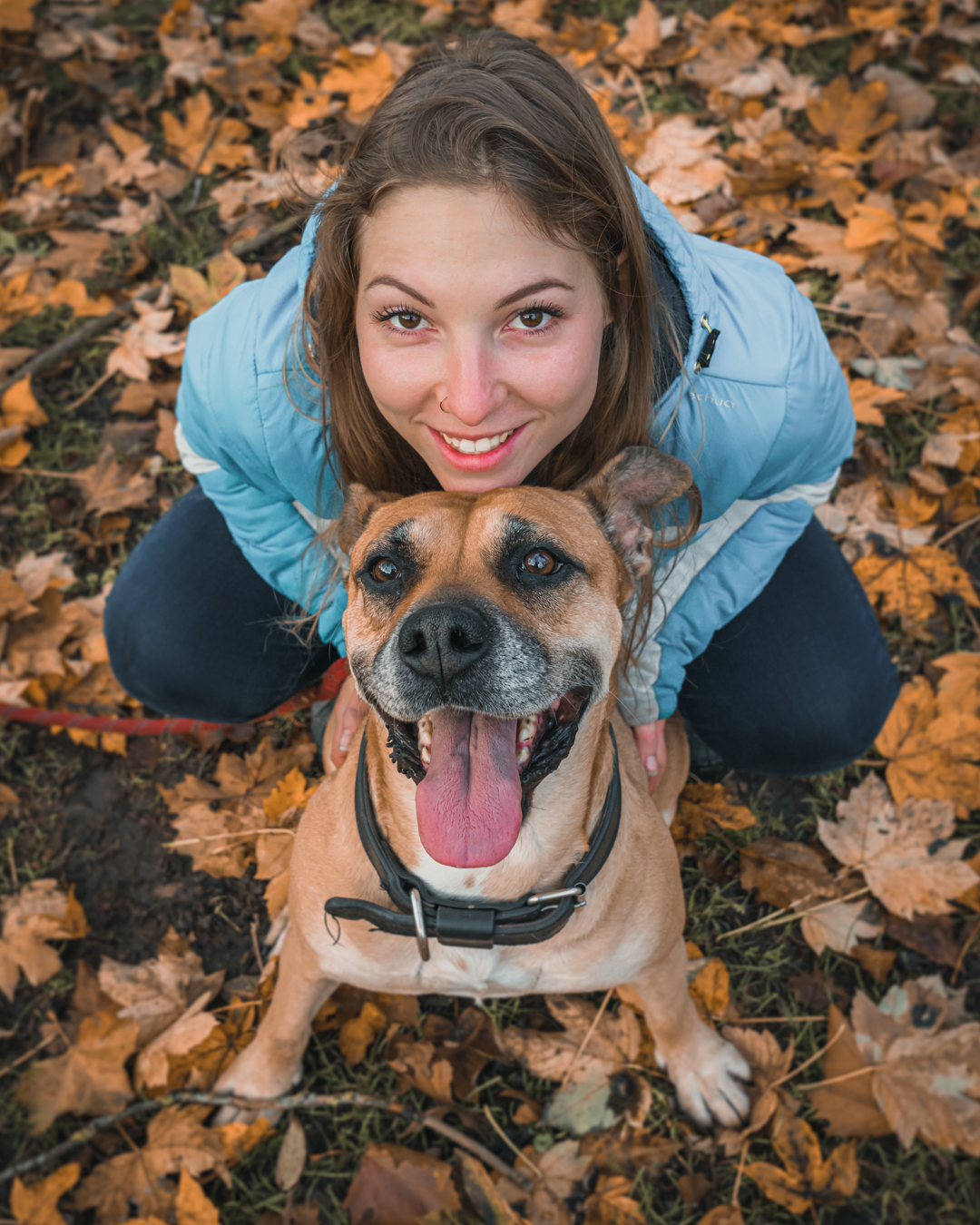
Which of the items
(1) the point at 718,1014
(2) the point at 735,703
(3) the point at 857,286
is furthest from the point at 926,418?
(1) the point at 718,1014

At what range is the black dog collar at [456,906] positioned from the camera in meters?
2.10

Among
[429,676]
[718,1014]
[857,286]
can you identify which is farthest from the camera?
[857,286]

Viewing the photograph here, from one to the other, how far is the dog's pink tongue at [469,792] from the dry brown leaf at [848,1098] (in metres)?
1.72

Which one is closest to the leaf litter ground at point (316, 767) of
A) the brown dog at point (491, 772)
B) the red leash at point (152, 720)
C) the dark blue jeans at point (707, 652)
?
the red leash at point (152, 720)

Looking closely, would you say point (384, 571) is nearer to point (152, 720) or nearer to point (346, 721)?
point (346, 721)

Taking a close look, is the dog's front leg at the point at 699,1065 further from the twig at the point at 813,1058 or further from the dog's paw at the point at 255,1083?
the dog's paw at the point at 255,1083

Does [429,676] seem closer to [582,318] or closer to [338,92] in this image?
[582,318]

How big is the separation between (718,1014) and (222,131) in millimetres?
5092

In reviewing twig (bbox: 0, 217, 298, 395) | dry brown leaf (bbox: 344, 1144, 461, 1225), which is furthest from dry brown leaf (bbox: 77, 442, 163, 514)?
dry brown leaf (bbox: 344, 1144, 461, 1225)

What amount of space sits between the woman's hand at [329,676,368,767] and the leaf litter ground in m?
0.53

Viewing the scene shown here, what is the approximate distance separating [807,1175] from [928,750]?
158 cm

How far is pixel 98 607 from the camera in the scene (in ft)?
12.4

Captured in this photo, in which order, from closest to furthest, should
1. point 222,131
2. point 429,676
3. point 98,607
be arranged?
1. point 429,676
2. point 98,607
3. point 222,131

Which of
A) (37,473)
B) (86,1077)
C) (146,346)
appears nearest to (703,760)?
(86,1077)
